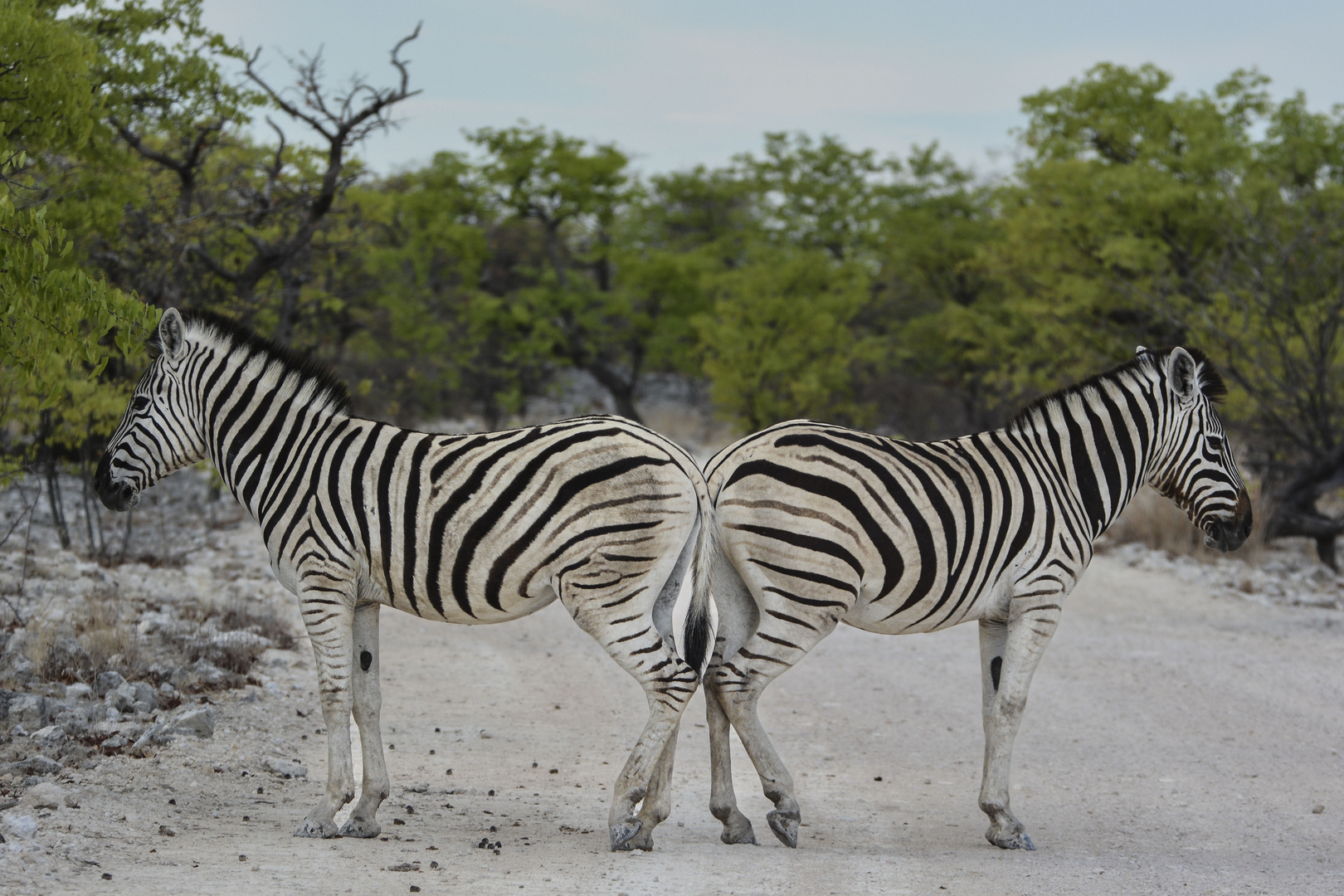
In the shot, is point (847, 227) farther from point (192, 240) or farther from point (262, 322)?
point (192, 240)

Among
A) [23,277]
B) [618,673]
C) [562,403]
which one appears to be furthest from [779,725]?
[562,403]

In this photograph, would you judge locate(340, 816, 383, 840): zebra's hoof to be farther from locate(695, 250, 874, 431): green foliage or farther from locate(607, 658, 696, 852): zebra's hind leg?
locate(695, 250, 874, 431): green foliage

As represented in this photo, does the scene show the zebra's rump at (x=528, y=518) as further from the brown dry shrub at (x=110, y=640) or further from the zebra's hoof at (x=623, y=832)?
the brown dry shrub at (x=110, y=640)

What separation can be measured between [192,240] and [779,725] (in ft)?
26.0

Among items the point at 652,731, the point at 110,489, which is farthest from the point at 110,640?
the point at 652,731

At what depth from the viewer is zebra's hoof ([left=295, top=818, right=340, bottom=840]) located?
15.5 feet

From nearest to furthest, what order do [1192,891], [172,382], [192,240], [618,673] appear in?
[1192,891] → [172,382] → [618,673] → [192,240]

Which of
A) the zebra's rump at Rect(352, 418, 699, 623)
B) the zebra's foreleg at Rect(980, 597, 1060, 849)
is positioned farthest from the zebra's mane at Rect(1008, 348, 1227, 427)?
the zebra's rump at Rect(352, 418, 699, 623)

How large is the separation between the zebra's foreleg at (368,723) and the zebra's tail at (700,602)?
141cm

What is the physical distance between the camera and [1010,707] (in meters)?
5.05

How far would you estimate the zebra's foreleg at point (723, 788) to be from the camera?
4938mm

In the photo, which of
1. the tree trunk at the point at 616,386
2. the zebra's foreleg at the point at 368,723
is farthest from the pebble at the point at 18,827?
the tree trunk at the point at 616,386

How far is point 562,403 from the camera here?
34.3 metres

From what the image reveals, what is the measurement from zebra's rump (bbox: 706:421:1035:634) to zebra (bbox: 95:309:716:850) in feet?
0.80
